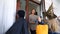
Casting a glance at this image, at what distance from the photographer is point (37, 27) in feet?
6.75

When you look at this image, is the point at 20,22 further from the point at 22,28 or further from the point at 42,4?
the point at 42,4

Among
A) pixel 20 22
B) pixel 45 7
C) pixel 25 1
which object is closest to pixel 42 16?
pixel 45 7

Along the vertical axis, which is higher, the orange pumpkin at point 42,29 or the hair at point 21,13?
the hair at point 21,13

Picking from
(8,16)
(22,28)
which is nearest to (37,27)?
(22,28)

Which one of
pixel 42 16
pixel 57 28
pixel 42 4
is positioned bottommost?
pixel 57 28

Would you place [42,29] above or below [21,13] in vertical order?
below

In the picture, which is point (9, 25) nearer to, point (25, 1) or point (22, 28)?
point (22, 28)

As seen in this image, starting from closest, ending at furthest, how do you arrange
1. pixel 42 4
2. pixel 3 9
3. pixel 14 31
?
pixel 14 31 < pixel 3 9 < pixel 42 4

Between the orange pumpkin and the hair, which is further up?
the hair

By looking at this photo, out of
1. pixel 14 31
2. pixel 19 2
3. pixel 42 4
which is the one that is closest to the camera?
pixel 14 31

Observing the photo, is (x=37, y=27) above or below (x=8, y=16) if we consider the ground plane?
below

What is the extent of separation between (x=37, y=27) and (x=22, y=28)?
0.81 ft

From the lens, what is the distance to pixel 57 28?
2268 mm

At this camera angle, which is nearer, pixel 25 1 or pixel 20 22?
pixel 20 22
